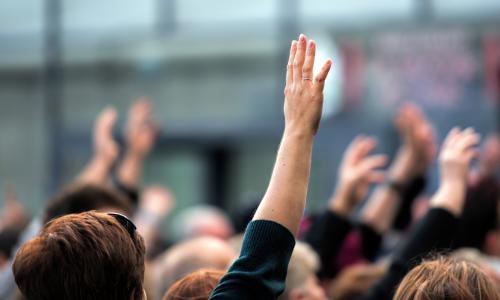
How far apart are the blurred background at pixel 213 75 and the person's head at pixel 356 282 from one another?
5775 millimetres

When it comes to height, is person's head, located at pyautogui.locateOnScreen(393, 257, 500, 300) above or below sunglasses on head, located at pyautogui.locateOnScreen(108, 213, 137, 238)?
below

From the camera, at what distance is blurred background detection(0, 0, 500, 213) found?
9.35m

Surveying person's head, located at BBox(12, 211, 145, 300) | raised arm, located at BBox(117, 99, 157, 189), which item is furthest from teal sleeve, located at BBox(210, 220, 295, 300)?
raised arm, located at BBox(117, 99, 157, 189)

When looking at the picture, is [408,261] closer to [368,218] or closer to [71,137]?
[368,218]

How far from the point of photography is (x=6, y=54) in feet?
38.9

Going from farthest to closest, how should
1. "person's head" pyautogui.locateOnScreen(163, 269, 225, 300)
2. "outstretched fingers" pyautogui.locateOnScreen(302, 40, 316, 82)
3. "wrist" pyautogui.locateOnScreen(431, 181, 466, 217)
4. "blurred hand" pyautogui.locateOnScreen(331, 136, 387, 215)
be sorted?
"blurred hand" pyautogui.locateOnScreen(331, 136, 387, 215) → "wrist" pyautogui.locateOnScreen(431, 181, 466, 217) → "person's head" pyautogui.locateOnScreen(163, 269, 225, 300) → "outstretched fingers" pyautogui.locateOnScreen(302, 40, 316, 82)

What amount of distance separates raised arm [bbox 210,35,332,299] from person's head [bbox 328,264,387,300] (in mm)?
1509

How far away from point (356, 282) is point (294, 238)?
1.57 meters

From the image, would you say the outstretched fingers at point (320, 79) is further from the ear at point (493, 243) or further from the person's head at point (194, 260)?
the ear at point (493, 243)

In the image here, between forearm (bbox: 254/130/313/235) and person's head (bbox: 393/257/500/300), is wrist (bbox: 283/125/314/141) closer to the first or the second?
forearm (bbox: 254/130/313/235)

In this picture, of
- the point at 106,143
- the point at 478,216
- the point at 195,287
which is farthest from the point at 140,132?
the point at 195,287

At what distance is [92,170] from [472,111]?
5607mm

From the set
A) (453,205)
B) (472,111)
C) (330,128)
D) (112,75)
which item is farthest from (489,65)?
(453,205)

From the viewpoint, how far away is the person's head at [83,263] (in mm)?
1773
